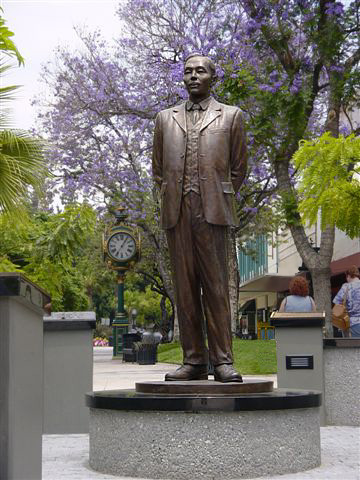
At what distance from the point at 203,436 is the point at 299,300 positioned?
4.90 meters

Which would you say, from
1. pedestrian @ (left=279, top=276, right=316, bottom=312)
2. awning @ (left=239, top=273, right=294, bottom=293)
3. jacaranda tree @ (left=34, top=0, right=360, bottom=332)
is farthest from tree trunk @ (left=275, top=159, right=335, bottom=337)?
awning @ (left=239, top=273, right=294, bottom=293)

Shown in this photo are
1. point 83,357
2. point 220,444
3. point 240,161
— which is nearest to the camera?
point 220,444

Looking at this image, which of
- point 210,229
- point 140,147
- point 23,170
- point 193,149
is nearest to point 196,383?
point 210,229

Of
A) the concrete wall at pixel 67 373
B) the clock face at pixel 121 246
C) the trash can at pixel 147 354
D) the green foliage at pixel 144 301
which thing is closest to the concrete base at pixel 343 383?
the concrete wall at pixel 67 373

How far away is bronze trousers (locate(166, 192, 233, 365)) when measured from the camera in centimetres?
668

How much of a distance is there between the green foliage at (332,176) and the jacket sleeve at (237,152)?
7657mm

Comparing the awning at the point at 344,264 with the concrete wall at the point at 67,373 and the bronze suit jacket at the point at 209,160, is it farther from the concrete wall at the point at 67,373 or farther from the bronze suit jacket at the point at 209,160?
the bronze suit jacket at the point at 209,160

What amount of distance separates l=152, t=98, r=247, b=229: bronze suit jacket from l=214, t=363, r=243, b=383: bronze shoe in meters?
1.09

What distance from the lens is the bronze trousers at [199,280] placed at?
21.9 ft

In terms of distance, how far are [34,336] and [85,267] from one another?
1850 inches

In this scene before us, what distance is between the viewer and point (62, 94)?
28.1 metres

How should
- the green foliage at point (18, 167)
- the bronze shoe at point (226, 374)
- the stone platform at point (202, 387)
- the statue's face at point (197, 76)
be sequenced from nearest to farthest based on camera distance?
the stone platform at point (202, 387) → the bronze shoe at point (226, 374) → the statue's face at point (197, 76) → the green foliage at point (18, 167)

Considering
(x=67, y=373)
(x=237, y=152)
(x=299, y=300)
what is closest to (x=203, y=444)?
(x=237, y=152)

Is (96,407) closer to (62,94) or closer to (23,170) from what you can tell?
Answer: (23,170)
